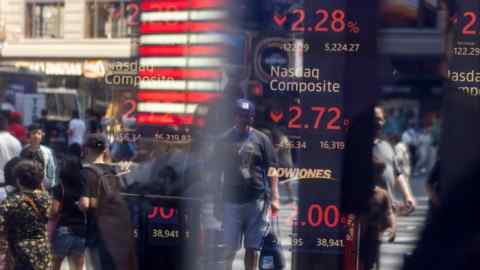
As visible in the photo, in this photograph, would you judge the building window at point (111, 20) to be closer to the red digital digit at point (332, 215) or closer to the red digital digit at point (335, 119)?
the red digital digit at point (335, 119)

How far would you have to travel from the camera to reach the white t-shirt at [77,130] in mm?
7973

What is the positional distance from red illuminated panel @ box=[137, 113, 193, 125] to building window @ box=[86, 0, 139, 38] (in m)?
0.63

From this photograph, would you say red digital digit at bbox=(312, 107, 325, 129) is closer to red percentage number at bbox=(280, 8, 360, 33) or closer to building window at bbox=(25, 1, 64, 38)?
red percentage number at bbox=(280, 8, 360, 33)

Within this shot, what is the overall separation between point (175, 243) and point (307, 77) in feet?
5.14

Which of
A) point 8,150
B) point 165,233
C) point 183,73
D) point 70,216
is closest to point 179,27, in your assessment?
point 183,73

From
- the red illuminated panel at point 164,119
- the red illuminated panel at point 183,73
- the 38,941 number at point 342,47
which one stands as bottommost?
the red illuminated panel at point 164,119

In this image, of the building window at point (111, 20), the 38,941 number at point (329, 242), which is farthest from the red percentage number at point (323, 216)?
the building window at point (111, 20)

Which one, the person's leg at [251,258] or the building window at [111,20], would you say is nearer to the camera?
the person's leg at [251,258]

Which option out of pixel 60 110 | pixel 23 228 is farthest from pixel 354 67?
pixel 23 228

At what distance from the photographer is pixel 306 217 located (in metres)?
7.16

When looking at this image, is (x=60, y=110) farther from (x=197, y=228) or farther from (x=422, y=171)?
(x=422, y=171)

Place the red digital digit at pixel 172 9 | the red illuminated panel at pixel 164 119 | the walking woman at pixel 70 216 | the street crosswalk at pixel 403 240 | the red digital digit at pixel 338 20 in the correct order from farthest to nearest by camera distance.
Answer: the walking woman at pixel 70 216
the red digital digit at pixel 172 9
the red illuminated panel at pixel 164 119
the red digital digit at pixel 338 20
the street crosswalk at pixel 403 240

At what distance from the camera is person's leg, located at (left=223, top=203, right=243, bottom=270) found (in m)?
7.32

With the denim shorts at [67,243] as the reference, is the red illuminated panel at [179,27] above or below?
above
